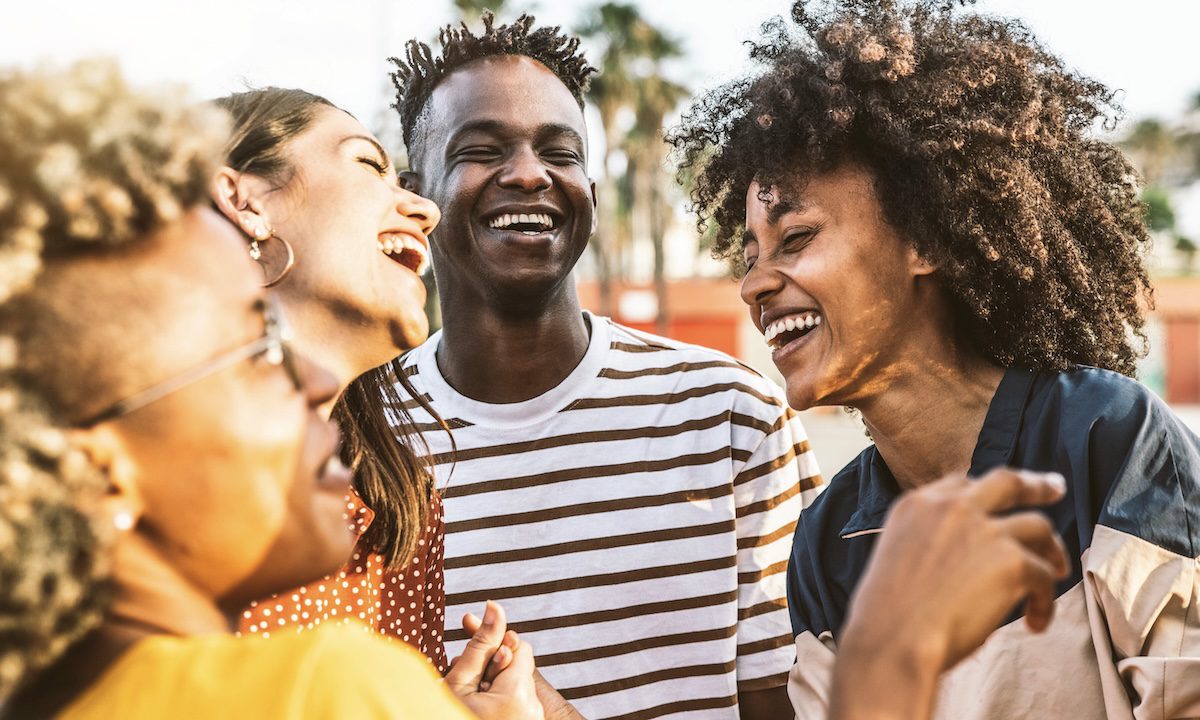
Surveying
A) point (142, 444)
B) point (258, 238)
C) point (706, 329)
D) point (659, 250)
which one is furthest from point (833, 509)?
point (659, 250)

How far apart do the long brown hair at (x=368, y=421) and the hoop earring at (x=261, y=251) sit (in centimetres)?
15

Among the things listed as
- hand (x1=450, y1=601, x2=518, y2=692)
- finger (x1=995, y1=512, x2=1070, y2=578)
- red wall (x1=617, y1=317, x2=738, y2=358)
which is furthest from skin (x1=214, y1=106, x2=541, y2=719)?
red wall (x1=617, y1=317, x2=738, y2=358)

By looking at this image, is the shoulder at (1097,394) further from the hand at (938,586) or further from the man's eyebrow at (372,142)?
the man's eyebrow at (372,142)

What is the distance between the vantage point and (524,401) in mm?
3645

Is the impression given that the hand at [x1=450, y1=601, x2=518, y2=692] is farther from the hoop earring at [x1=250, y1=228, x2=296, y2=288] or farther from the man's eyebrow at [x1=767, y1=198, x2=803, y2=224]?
the man's eyebrow at [x1=767, y1=198, x2=803, y2=224]

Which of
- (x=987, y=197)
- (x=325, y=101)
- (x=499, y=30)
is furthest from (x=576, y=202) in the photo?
(x=987, y=197)

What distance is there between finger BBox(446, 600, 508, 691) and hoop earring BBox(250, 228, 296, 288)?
2.96 ft

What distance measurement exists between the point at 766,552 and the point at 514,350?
1.05 m

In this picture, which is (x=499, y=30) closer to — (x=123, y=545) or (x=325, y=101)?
(x=325, y=101)

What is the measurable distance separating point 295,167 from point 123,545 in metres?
1.46

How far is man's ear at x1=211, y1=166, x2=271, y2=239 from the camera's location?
8.41 ft

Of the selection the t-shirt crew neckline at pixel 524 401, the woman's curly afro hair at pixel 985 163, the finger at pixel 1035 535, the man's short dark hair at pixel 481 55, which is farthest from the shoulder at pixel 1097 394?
the man's short dark hair at pixel 481 55

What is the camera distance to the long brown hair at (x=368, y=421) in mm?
2689

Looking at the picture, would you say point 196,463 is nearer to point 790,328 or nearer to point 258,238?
point 258,238
